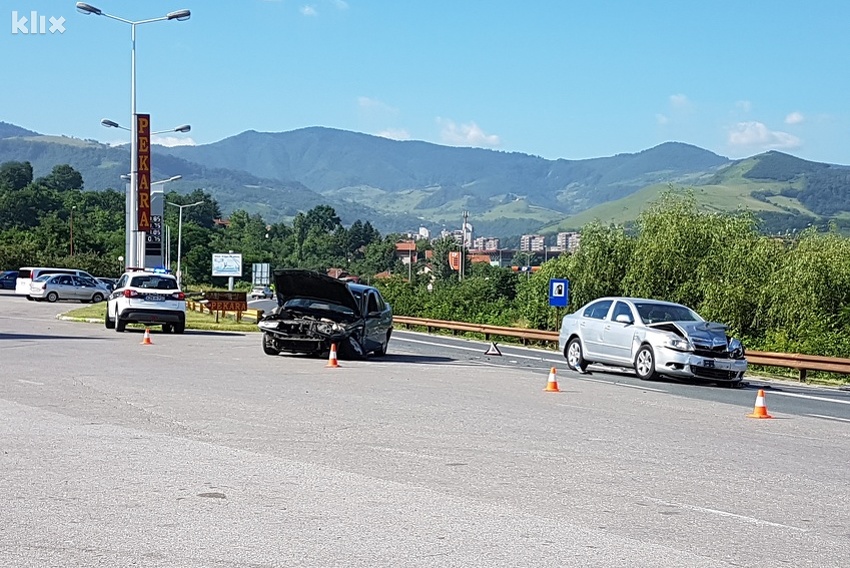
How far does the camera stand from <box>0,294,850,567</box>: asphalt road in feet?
24.0

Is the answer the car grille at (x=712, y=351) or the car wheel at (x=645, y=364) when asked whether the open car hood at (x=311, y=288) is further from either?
the car grille at (x=712, y=351)

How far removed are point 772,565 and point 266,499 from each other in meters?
3.74

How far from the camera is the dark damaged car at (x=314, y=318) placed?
24391 mm

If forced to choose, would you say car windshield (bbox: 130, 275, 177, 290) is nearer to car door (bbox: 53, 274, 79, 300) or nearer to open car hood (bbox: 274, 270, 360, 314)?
open car hood (bbox: 274, 270, 360, 314)

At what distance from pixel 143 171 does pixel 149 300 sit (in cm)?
2130

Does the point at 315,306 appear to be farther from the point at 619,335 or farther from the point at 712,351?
the point at 712,351

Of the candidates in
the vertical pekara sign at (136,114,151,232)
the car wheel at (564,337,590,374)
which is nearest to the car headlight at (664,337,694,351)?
the car wheel at (564,337,590,374)

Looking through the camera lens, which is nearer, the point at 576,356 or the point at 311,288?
the point at 311,288

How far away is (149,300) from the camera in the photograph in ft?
106

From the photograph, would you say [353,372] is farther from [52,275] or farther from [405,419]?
[52,275]

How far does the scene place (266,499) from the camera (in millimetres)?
8758

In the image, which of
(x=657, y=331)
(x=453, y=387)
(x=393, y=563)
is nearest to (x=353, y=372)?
(x=453, y=387)

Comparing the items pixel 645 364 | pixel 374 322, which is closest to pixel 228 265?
pixel 374 322

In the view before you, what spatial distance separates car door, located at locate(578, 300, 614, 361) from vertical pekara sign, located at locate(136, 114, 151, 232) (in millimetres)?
29711
